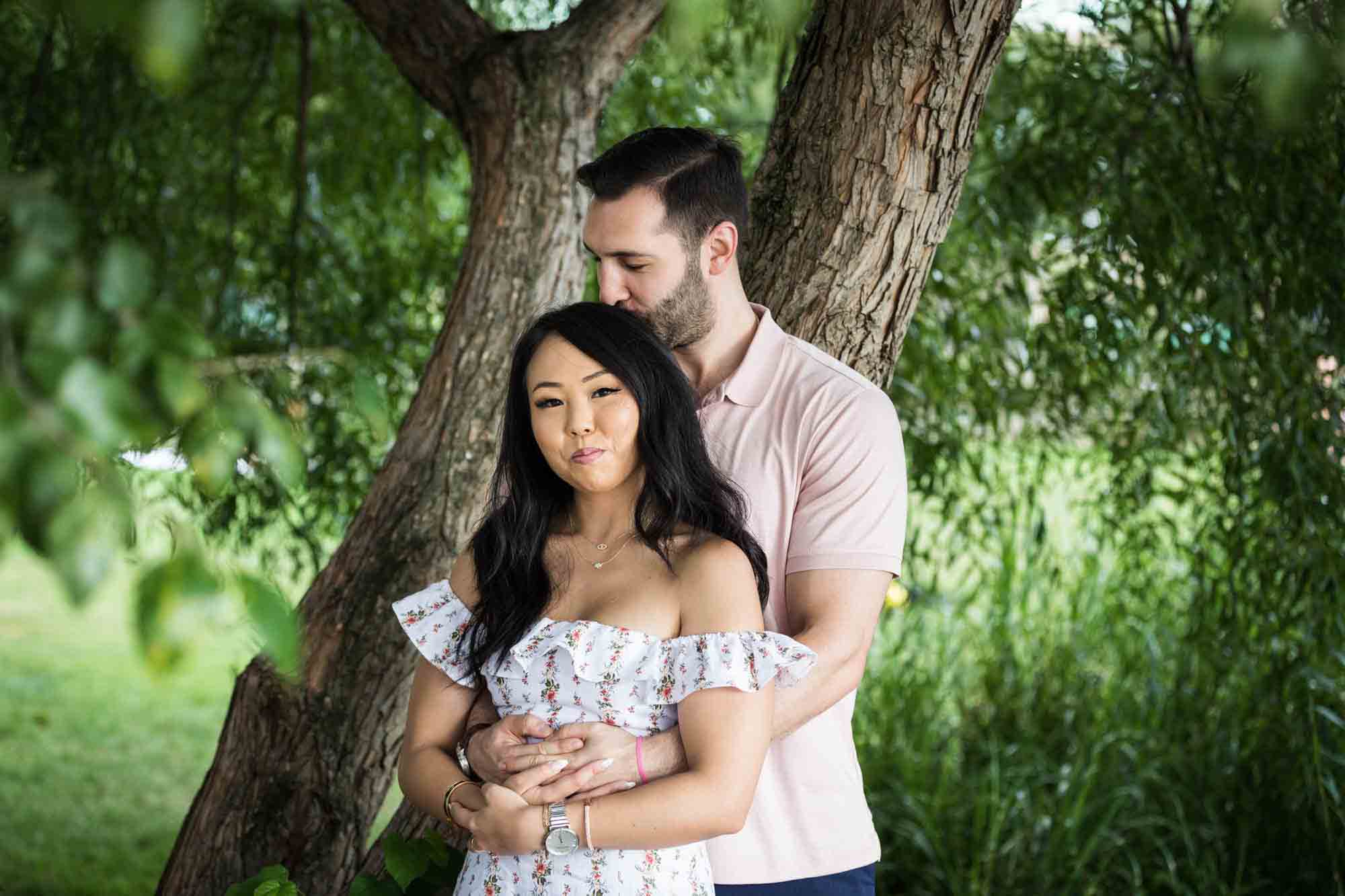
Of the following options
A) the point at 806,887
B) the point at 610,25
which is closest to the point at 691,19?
the point at 806,887

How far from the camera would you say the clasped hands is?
1506mm

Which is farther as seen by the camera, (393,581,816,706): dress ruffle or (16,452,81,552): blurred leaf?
(393,581,816,706): dress ruffle

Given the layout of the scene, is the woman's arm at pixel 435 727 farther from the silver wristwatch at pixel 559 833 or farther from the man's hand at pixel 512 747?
the silver wristwatch at pixel 559 833

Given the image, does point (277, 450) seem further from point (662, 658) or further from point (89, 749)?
point (89, 749)

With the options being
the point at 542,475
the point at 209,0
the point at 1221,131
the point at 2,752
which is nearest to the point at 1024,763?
the point at 1221,131

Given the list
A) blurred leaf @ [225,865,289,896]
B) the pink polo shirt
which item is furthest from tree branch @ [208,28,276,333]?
the pink polo shirt

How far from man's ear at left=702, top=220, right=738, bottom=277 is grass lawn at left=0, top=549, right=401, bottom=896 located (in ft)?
7.39

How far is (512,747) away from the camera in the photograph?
1.57m

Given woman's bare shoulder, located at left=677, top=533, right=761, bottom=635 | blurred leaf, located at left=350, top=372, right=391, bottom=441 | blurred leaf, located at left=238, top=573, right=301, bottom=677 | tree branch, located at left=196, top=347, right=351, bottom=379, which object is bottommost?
woman's bare shoulder, located at left=677, top=533, right=761, bottom=635

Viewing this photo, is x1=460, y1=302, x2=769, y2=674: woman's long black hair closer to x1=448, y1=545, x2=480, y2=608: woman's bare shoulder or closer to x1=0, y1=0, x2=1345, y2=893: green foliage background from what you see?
x1=448, y1=545, x2=480, y2=608: woman's bare shoulder

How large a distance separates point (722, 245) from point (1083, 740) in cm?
288

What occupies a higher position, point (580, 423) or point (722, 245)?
point (722, 245)

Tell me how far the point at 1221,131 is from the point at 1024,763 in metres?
2.14

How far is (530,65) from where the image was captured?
116 inches
